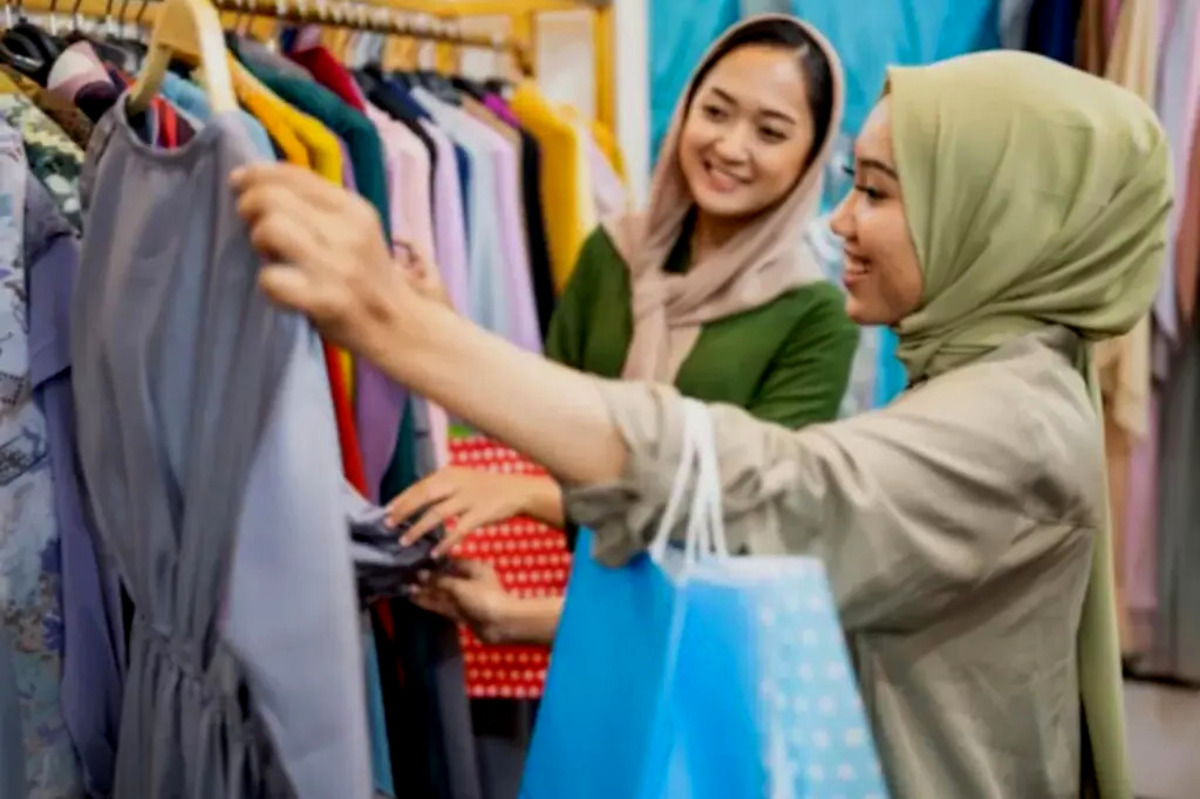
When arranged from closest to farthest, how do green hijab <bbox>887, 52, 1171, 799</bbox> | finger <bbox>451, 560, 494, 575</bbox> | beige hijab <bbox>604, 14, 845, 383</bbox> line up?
green hijab <bbox>887, 52, 1171, 799</bbox>
finger <bbox>451, 560, 494, 575</bbox>
beige hijab <bbox>604, 14, 845, 383</bbox>

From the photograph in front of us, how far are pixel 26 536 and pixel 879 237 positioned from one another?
75 centimetres

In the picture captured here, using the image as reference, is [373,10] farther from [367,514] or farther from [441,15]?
[367,514]

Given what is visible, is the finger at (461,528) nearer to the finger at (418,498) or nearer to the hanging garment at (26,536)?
the finger at (418,498)

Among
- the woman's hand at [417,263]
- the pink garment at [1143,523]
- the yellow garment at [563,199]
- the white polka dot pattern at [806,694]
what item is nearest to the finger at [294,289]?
the white polka dot pattern at [806,694]

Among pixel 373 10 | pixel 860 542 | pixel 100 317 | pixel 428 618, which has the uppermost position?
pixel 373 10

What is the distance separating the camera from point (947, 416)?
0.79 m

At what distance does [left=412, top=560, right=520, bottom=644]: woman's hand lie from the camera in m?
1.14

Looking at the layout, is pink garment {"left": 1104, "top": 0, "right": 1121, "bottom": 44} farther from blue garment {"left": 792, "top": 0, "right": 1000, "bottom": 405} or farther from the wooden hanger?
the wooden hanger

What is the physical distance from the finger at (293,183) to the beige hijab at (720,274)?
2.73 feet

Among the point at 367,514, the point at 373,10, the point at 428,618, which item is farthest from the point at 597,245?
the point at 367,514

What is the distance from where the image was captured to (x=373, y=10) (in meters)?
1.62

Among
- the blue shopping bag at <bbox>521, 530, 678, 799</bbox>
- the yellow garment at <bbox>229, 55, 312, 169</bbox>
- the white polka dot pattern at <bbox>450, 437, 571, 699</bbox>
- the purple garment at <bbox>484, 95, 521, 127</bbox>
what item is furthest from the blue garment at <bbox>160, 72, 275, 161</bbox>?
the purple garment at <bbox>484, 95, 521, 127</bbox>

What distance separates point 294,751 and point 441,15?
146 cm

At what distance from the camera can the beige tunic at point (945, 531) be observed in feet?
2.31
